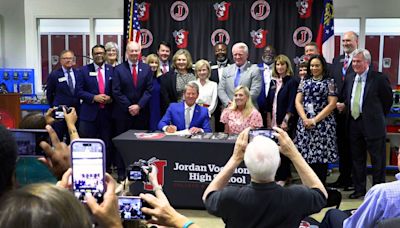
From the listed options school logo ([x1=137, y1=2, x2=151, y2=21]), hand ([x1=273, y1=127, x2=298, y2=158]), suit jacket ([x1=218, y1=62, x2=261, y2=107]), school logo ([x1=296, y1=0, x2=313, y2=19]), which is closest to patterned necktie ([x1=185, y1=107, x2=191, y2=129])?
suit jacket ([x1=218, y1=62, x2=261, y2=107])

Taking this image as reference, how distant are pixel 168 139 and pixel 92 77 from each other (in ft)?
5.61

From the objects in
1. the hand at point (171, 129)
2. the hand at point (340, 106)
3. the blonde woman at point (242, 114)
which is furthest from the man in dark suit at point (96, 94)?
the hand at point (340, 106)

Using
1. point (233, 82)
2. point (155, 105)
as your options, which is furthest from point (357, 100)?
point (155, 105)

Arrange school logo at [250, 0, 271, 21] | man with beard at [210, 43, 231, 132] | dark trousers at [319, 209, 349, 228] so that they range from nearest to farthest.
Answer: dark trousers at [319, 209, 349, 228], man with beard at [210, 43, 231, 132], school logo at [250, 0, 271, 21]

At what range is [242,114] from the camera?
4562 mm

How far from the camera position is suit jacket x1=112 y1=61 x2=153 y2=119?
5.25 metres

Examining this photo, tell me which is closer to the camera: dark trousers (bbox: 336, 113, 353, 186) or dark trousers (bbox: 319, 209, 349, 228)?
dark trousers (bbox: 319, 209, 349, 228)

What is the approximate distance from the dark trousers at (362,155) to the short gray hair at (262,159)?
9.97ft

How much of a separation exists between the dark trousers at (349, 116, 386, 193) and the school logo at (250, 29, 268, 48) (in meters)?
2.61

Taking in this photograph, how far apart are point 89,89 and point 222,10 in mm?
2699

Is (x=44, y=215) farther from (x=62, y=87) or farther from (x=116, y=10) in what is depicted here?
(x=116, y=10)

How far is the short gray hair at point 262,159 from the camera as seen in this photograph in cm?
189

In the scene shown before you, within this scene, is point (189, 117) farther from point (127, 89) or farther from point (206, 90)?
point (127, 89)

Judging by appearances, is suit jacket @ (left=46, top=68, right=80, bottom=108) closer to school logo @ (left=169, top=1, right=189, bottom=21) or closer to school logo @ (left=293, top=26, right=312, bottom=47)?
school logo @ (left=169, top=1, right=189, bottom=21)
